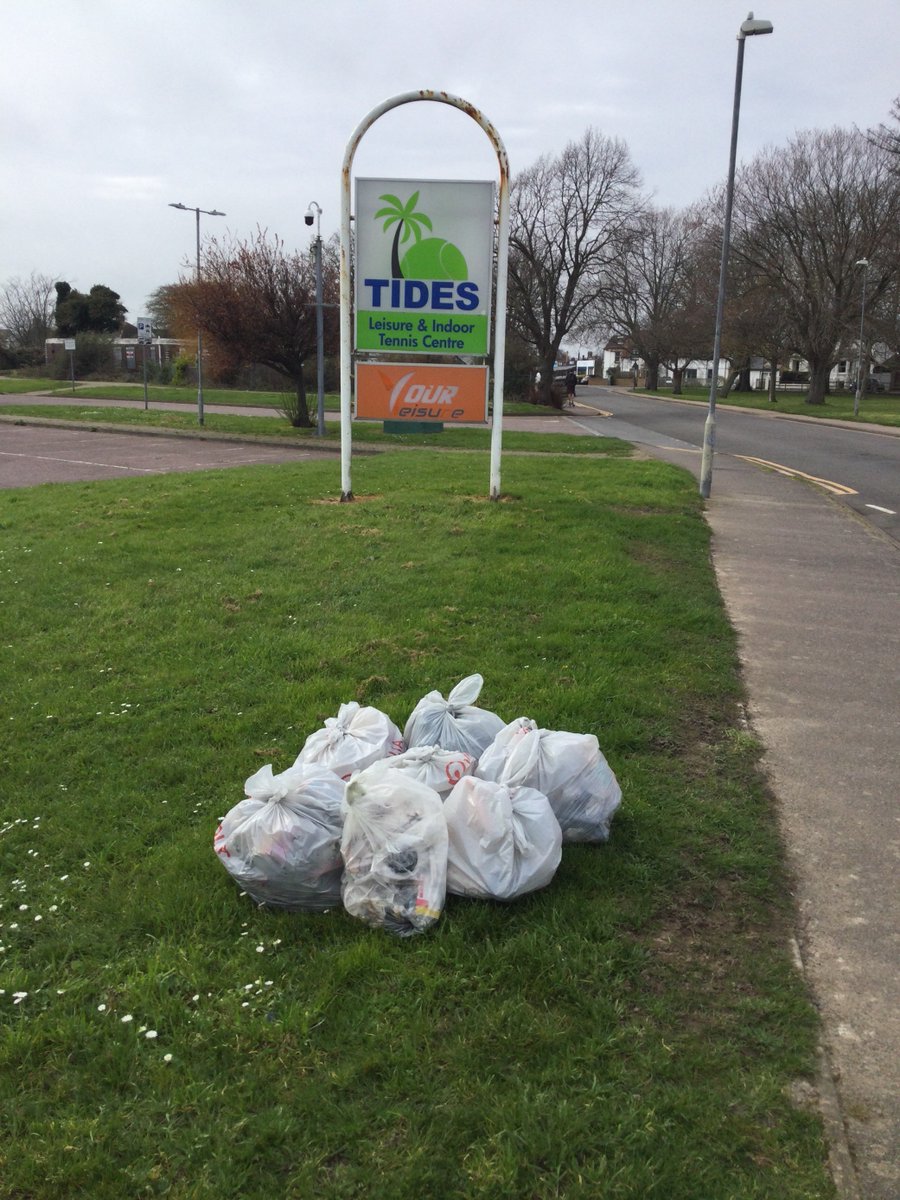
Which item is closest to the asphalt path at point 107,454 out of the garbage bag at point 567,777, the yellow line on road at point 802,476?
the yellow line on road at point 802,476

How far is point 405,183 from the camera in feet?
34.0

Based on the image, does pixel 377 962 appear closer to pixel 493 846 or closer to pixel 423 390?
pixel 493 846

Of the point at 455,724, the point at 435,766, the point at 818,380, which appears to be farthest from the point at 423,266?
the point at 818,380

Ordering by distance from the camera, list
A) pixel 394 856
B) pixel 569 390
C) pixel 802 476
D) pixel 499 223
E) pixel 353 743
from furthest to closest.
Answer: pixel 569 390 < pixel 802 476 < pixel 499 223 < pixel 353 743 < pixel 394 856

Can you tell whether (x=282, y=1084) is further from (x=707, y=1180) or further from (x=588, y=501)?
(x=588, y=501)

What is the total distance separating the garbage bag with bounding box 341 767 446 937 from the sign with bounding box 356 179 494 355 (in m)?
8.19

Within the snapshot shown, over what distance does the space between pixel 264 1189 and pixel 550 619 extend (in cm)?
458

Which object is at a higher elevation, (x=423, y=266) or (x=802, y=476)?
(x=423, y=266)

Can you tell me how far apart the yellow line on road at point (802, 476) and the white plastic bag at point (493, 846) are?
13.4 meters

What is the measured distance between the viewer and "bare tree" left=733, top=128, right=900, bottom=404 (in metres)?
47.2

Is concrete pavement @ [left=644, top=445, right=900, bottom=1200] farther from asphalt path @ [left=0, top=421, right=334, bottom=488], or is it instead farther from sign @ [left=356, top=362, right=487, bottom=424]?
asphalt path @ [left=0, top=421, right=334, bottom=488]

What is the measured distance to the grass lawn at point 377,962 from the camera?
2197 millimetres

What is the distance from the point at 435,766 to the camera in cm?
346

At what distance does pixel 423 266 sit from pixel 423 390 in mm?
1324
